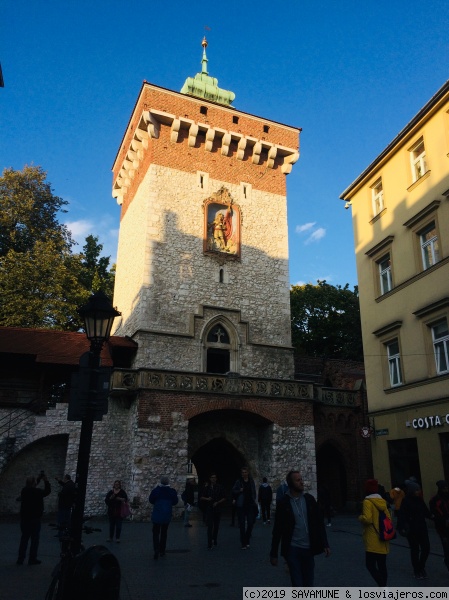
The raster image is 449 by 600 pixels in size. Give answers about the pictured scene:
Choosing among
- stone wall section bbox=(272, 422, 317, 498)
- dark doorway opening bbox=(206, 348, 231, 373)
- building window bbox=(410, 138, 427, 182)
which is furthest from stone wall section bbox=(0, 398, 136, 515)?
building window bbox=(410, 138, 427, 182)

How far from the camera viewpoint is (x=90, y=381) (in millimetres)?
7125

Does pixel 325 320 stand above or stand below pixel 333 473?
above

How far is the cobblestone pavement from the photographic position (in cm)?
746

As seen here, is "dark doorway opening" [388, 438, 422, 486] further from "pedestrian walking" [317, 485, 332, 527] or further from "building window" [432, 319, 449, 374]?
"building window" [432, 319, 449, 374]

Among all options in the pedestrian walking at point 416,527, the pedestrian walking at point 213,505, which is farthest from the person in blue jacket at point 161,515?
the pedestrian walking at point 416,527

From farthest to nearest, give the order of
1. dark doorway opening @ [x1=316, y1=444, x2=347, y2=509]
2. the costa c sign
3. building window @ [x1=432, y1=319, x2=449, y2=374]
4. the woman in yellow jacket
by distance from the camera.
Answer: dark doorway opening @ [x1=316, y1=444, x2=347, y2=509], building window @ [x1=432, y1=319, x2=449, y2=374], the costa c sign, the woman in yellow jacket

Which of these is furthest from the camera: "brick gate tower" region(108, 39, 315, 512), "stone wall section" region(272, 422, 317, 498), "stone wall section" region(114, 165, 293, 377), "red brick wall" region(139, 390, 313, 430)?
"stone wall section" region(114, 165, 293, 377)

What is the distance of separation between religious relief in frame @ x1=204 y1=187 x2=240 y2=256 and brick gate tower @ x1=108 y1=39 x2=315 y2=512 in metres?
0.05

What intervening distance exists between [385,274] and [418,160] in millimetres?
4490

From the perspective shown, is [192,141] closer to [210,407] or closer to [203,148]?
[203,148]

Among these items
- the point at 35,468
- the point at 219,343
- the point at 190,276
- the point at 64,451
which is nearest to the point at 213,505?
the point at 64,451

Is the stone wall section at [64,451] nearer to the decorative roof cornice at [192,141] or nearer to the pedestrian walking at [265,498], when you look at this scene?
the pedestrian walking at [265,498]

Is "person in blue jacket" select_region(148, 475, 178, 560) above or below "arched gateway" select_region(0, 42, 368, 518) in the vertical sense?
below

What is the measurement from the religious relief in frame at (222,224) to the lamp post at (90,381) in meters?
17.8
